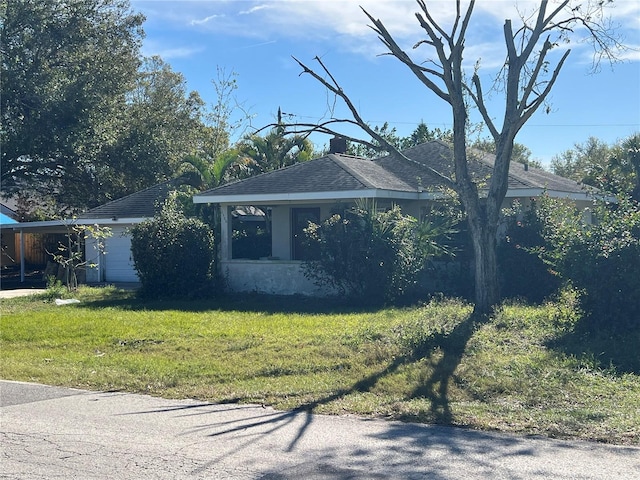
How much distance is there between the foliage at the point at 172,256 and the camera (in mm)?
17656

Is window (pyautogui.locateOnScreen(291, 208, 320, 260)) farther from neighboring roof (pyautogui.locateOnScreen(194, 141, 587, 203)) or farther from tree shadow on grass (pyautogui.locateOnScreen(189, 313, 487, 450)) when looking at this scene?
tree shadow on grass (pyautogui.locateOnScreen(189, 313, 487, 450))

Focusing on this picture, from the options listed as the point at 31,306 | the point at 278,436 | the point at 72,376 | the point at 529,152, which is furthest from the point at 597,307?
the point at 529,152

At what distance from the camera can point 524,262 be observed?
1565 centimetres

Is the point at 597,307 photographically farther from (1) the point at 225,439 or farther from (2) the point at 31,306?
(2) the point at 31,306

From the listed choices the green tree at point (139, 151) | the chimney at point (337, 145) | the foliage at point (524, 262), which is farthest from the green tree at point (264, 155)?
the foliage at point (524, 262)

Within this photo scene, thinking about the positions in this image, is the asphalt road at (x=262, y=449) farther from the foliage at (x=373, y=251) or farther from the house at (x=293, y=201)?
the house at (x=293, y=201)

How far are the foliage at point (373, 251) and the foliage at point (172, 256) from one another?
10.6 ft

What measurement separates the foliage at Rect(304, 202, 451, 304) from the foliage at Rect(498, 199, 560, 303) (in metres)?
1.44

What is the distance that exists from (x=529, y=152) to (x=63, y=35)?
3771cm

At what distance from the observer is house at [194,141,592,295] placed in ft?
58.9

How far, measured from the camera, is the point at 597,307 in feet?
36.0

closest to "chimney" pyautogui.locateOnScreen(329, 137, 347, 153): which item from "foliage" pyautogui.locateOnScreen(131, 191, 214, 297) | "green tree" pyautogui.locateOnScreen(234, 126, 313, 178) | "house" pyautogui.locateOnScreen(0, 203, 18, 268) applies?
Answer: "green tree" pyautogui.locateOnScreen(234, 126, 313, 178)

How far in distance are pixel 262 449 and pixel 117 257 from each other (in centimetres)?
1983

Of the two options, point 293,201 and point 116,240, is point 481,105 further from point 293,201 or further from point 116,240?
point 116,240
